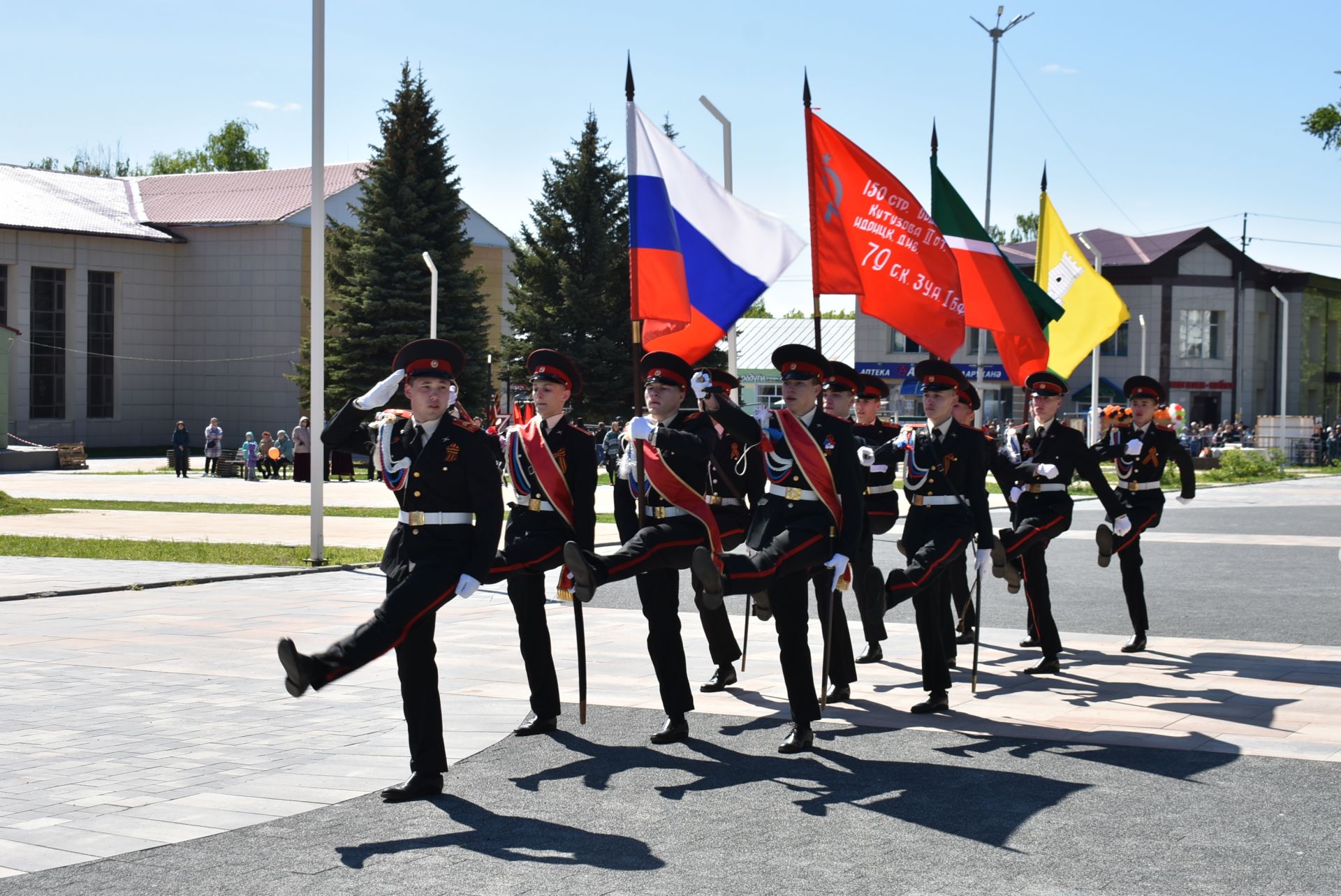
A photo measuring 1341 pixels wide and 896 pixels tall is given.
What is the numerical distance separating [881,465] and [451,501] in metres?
4.35

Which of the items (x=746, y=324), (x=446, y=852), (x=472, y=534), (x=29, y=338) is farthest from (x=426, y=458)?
(x=746, y=324)

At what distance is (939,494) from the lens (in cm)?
942

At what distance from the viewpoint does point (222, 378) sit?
6381cm

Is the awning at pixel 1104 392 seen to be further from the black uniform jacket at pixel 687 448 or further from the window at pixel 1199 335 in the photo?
the black uniform jacket at pixel 687 448

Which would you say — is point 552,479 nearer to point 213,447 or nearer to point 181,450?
point 181,450

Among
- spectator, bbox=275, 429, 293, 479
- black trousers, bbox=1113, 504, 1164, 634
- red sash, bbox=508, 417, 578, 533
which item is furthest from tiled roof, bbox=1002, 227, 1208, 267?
red sash, bbox=508, 417, 578, 533

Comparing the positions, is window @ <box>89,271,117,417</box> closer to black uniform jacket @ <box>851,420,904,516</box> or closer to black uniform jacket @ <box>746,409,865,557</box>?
black uniform jacket @ <box>851,420,904,516</box>

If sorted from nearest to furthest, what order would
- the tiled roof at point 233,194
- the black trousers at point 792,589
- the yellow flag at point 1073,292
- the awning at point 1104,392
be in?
the black trousers at point 792,589 → the yellow flag at point 1073,292 → the tiled roof at point 233,194 → the awning at point 1104,392

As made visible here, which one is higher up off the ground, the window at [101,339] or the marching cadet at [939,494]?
the window at [101,339]

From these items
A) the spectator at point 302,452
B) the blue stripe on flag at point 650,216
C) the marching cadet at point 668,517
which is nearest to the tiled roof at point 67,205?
the spectator at point 302,452

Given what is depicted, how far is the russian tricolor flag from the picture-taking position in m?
9.87

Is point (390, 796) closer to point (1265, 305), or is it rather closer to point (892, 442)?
point (892, 442)

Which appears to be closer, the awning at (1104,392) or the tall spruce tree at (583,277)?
the tall spruce tree at (583,277)

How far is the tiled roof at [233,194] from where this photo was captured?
63.2 m
